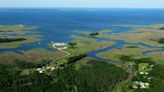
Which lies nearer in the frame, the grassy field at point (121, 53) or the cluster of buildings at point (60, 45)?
the grassy field at point (121, 53)

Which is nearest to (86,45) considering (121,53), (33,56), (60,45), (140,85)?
(60,45)

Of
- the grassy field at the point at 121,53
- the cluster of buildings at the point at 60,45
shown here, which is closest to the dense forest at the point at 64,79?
the grassy field at the point at 121,53

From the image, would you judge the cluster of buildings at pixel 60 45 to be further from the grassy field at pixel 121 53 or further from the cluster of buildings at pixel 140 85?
the cluster of buildings at pixel 140 85

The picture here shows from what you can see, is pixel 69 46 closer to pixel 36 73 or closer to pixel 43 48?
pixel 43 48

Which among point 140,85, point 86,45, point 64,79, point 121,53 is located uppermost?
point 140,85

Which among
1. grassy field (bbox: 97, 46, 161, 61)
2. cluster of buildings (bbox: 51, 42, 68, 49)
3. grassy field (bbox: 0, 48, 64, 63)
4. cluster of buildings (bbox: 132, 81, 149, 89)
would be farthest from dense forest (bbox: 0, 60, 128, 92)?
cluster of buildings (bbox: 51, 42, 68, 49)

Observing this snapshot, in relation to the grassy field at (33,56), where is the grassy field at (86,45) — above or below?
below

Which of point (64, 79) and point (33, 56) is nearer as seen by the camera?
point (64, 79)

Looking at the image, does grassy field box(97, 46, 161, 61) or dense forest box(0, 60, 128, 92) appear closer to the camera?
dense forest box(0, 60, 128, 92)

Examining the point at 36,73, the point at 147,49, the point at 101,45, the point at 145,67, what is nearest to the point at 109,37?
the point at 101,45

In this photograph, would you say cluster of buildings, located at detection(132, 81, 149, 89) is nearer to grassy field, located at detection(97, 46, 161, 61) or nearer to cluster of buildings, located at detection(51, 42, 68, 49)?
grassy field, located at detection(97, 46, 161, 61)

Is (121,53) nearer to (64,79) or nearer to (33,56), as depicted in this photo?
(33,56)
